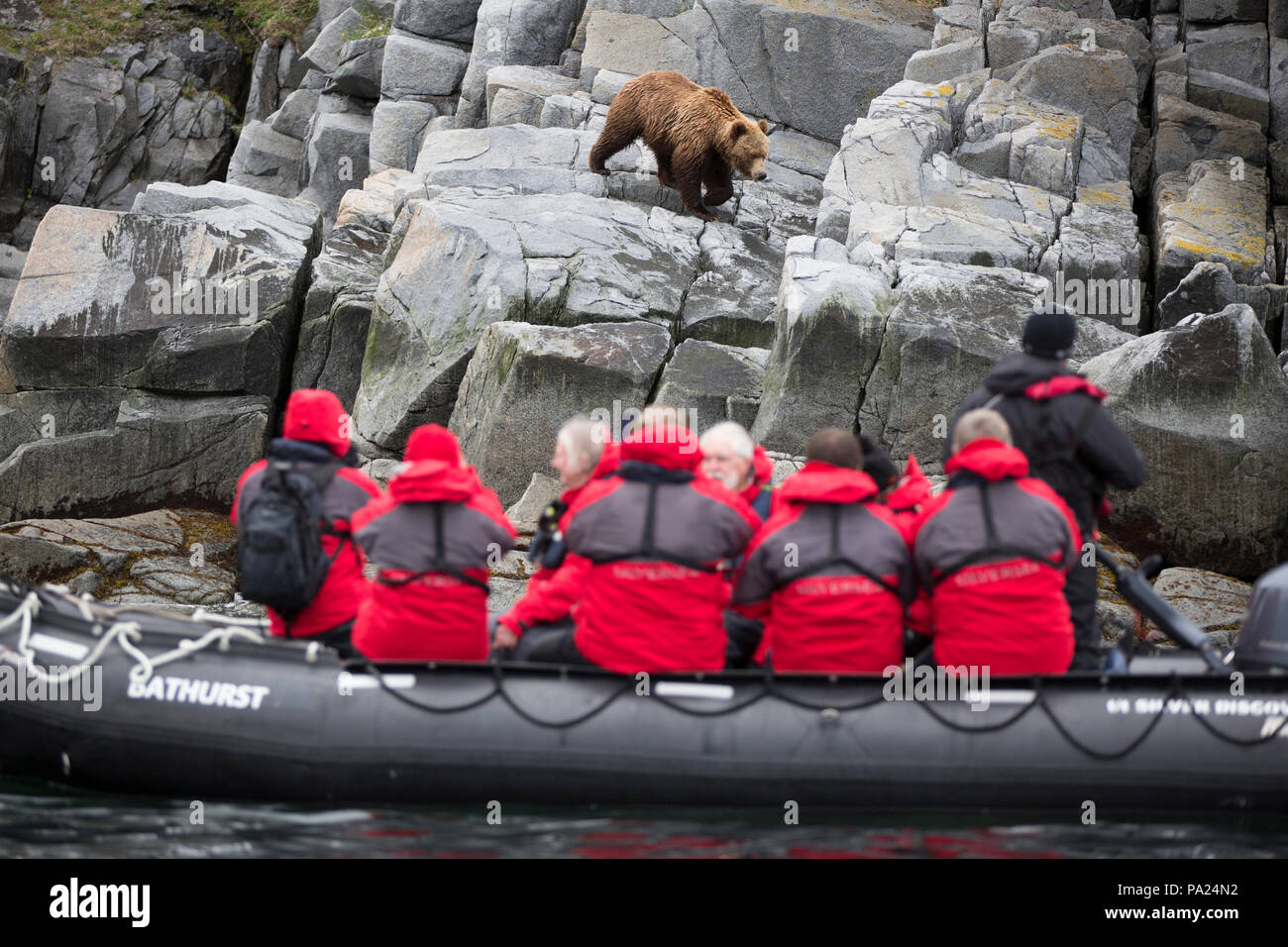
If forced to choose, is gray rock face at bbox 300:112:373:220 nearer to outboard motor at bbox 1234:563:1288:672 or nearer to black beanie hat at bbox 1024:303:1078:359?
black beanie hat at bbox 1024:303:1078:359

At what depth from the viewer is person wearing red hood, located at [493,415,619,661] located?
6363 mm

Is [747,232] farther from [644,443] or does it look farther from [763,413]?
[644,443]

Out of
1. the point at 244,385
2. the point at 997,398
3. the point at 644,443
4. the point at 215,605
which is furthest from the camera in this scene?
the point at 244,385

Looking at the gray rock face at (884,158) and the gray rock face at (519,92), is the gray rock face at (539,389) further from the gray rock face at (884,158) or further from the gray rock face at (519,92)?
the gray rock face at (519,92)

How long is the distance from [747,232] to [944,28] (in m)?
4.99

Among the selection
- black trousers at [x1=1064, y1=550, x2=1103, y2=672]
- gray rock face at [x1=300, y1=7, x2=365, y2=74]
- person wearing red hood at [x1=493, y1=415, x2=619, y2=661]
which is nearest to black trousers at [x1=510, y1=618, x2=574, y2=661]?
person wearing red hood at [x1=493, y1=415, x2=619, y2=661]

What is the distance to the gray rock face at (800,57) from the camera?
16938 millimetres

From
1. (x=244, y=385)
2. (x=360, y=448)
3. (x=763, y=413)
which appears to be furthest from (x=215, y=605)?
(x=763, y=413)

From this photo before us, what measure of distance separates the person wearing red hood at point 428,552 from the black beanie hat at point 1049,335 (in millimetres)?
2570

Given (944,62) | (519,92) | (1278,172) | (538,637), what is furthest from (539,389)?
(1278,172)

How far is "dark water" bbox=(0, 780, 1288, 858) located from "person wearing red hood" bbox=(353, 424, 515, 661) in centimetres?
Result: 75

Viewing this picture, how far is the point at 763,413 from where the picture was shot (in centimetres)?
1112

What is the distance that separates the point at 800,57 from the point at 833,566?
12696 millimetres

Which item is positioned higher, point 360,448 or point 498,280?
point 498,280
